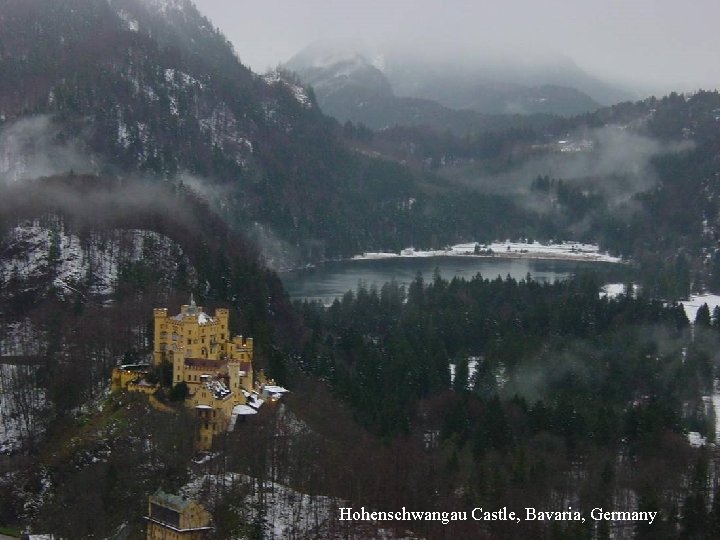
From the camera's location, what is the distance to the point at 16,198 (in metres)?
120

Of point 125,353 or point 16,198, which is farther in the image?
point 16,198

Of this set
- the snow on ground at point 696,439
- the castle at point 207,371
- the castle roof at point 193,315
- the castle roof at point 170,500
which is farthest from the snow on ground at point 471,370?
the castle roof at point 170,500

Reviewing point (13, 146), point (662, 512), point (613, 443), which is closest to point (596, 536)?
point (662, 512)

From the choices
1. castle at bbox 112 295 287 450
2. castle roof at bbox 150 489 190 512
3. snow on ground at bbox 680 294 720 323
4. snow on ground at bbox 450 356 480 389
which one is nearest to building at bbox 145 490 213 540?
castle roof at bbox 150 489 190 512

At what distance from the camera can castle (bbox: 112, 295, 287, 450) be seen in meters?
71.2

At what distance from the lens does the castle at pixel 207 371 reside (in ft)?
234

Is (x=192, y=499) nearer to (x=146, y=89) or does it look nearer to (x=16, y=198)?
(x=16, y=198)

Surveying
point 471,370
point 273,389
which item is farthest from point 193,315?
point 471,370

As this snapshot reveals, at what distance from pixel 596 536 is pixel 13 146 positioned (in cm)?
11394

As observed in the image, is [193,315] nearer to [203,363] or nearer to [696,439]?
[203,363]

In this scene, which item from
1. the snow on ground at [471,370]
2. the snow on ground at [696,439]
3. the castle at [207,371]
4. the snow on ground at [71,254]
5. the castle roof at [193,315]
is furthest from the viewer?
the snow on ground at [471,370]

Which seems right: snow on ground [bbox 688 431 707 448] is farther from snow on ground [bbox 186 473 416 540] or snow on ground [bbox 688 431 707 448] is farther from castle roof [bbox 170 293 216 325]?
castle roof [bbox 170 293 216 325]

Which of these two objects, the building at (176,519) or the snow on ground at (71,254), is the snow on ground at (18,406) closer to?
the snow on ground at (71,254)

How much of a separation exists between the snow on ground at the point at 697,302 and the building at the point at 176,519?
81.7m
